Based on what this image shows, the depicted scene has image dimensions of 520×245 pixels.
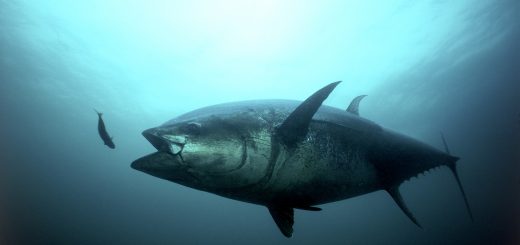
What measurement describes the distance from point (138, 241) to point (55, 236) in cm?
1164

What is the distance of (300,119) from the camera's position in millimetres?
1871

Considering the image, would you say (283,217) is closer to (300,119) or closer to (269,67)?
(300,119)

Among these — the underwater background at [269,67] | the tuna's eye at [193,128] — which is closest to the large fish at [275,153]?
the tuna's eye at [193,128]

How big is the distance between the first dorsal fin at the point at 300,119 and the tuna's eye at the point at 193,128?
543 millimetres

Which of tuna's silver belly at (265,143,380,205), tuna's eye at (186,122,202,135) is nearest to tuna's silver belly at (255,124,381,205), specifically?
tuna's silver belly at (265,143,380,205)

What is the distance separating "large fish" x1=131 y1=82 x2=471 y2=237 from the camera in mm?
1678

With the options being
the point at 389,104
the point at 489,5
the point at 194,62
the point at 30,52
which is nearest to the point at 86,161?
the point at 30,52

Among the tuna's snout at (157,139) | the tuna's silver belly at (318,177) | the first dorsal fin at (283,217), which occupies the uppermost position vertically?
the tuna's snout at (157,139)

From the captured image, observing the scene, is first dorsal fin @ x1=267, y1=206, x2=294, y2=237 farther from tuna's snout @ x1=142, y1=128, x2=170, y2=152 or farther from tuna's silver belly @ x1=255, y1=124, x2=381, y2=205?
tuna's snout @ x1=142, y1=128, x2=170, y2=152

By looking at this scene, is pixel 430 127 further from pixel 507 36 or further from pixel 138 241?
pixel 138 241

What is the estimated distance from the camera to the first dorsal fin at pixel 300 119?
1.78 m

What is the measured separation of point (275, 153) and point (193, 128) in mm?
561

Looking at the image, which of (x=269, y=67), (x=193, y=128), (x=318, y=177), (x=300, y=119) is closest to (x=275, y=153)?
(x=300, y=119)

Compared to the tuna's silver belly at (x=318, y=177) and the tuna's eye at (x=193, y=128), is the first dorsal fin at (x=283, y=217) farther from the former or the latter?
the tuna's eye at (x=193, y=128)
